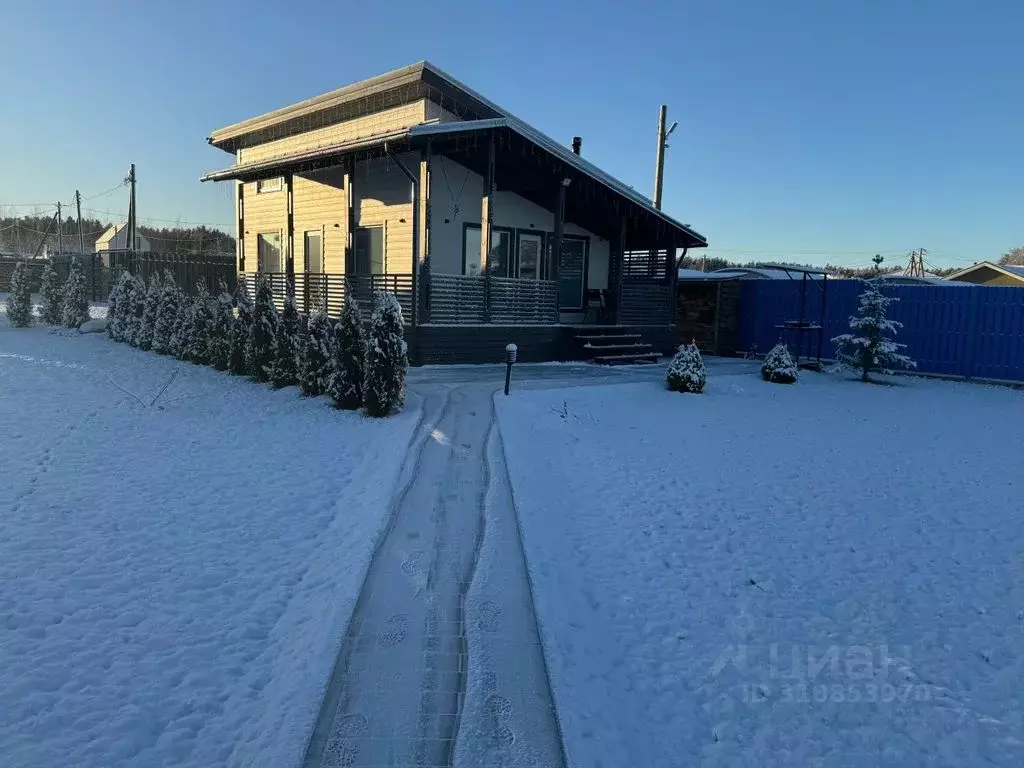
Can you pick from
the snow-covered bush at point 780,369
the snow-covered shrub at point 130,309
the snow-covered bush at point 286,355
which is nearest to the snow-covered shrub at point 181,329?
the snow-covered shrub at point 130,309

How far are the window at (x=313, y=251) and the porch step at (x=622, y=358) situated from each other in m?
8.20

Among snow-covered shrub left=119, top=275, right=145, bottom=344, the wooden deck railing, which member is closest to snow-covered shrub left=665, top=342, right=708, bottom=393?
the wooden deck railing

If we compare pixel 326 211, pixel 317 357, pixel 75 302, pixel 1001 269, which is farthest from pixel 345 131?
pixel 1001 269

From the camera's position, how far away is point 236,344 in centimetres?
1255

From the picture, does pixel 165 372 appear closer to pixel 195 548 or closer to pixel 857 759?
pixel 195 548

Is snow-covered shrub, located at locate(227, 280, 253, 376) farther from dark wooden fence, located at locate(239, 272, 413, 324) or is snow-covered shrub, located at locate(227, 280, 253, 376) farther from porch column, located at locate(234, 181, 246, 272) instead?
porch column, located at locate(234, 181, 246, 272)

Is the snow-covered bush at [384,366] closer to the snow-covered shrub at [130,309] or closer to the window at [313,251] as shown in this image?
the window at [313,251]

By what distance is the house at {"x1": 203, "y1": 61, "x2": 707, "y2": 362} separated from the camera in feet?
44.3

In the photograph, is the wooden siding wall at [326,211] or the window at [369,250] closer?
the window at [369,250]

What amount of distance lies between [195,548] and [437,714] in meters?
2.95

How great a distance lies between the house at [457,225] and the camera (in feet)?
44.3

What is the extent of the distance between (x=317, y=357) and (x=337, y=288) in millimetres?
5435

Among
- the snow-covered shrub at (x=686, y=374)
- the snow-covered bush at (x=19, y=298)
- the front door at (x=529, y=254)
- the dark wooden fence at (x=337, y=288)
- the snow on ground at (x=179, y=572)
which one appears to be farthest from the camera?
the snow-covered bush at (x=19, y=298)

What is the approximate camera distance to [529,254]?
17266 millimetres
